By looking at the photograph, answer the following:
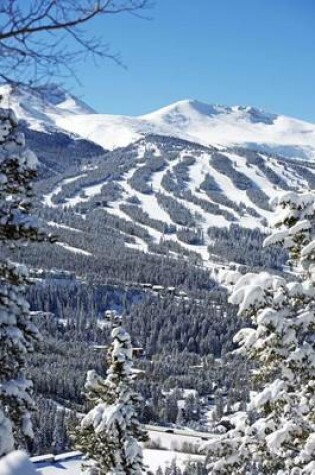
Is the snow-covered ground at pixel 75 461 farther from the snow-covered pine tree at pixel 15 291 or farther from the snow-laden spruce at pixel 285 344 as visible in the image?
the snow-laden spruce at pixel 285 344

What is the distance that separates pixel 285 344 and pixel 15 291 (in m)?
5.09

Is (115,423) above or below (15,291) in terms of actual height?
below

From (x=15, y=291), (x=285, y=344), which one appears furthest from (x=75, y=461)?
(x=285, y=344)

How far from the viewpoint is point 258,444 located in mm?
11641

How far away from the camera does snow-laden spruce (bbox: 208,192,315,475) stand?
1045 centimetres

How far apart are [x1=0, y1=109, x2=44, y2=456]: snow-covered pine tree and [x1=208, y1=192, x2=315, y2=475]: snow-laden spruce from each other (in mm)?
3934

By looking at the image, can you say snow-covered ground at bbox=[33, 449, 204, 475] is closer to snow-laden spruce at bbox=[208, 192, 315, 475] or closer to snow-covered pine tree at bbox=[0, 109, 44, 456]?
snow-covered pine tree at bbox=[0, 109, 44, 456]

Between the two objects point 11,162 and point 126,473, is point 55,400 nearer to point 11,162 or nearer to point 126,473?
point 126,473

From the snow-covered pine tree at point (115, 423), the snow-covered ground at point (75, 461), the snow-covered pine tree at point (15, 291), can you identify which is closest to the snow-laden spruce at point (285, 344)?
the snow-covered pine tree at point (15, 291)

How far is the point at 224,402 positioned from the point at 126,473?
497ft

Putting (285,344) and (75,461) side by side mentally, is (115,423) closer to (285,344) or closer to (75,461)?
(285,344)

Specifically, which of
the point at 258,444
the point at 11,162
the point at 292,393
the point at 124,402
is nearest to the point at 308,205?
the point at 292,393

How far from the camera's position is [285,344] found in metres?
10.4

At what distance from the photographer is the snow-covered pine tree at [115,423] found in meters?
18.4
